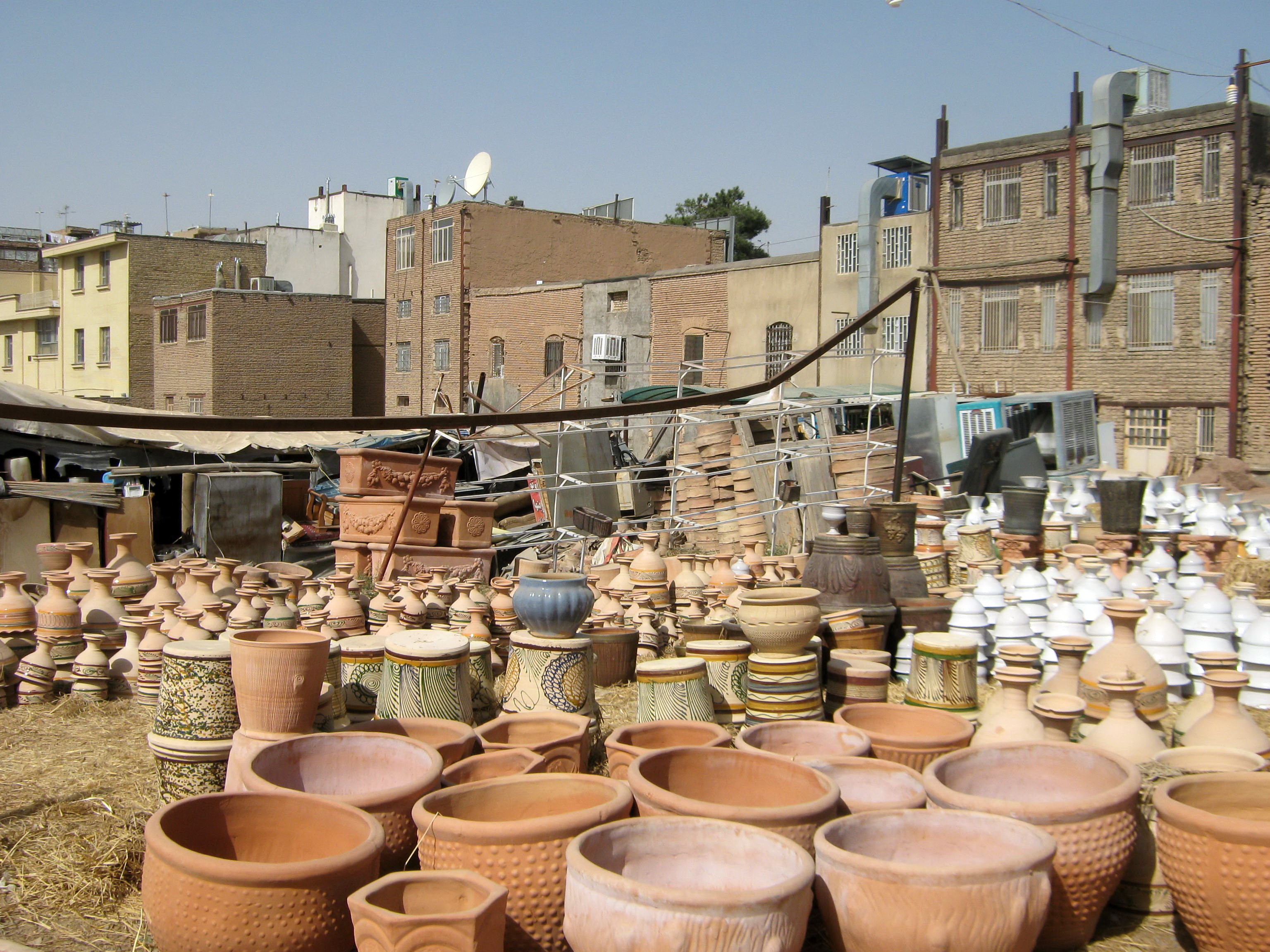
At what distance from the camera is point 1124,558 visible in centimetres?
690

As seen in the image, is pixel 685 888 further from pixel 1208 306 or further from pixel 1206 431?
pixel 1208 306

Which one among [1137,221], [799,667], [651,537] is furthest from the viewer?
[1137,221]

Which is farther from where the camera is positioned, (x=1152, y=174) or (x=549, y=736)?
(x=1152, y=174)

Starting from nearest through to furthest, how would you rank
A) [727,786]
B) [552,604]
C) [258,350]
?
[727,786], [552,604], [258,350]

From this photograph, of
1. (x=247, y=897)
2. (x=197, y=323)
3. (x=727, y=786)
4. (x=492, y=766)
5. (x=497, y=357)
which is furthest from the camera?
(x=197, y=323)

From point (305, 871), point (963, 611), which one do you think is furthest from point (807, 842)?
point (963, 611)

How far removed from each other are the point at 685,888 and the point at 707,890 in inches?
3.4

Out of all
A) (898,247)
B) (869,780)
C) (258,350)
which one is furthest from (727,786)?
(258,350)

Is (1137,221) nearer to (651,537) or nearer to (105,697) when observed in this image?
(651,537)

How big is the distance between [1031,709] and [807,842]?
1385mm

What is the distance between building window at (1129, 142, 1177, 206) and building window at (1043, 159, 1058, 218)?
133 cm

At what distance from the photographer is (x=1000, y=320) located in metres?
21.6

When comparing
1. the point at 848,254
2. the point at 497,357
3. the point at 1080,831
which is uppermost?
the point at 848,254

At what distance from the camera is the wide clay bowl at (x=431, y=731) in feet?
11.6
